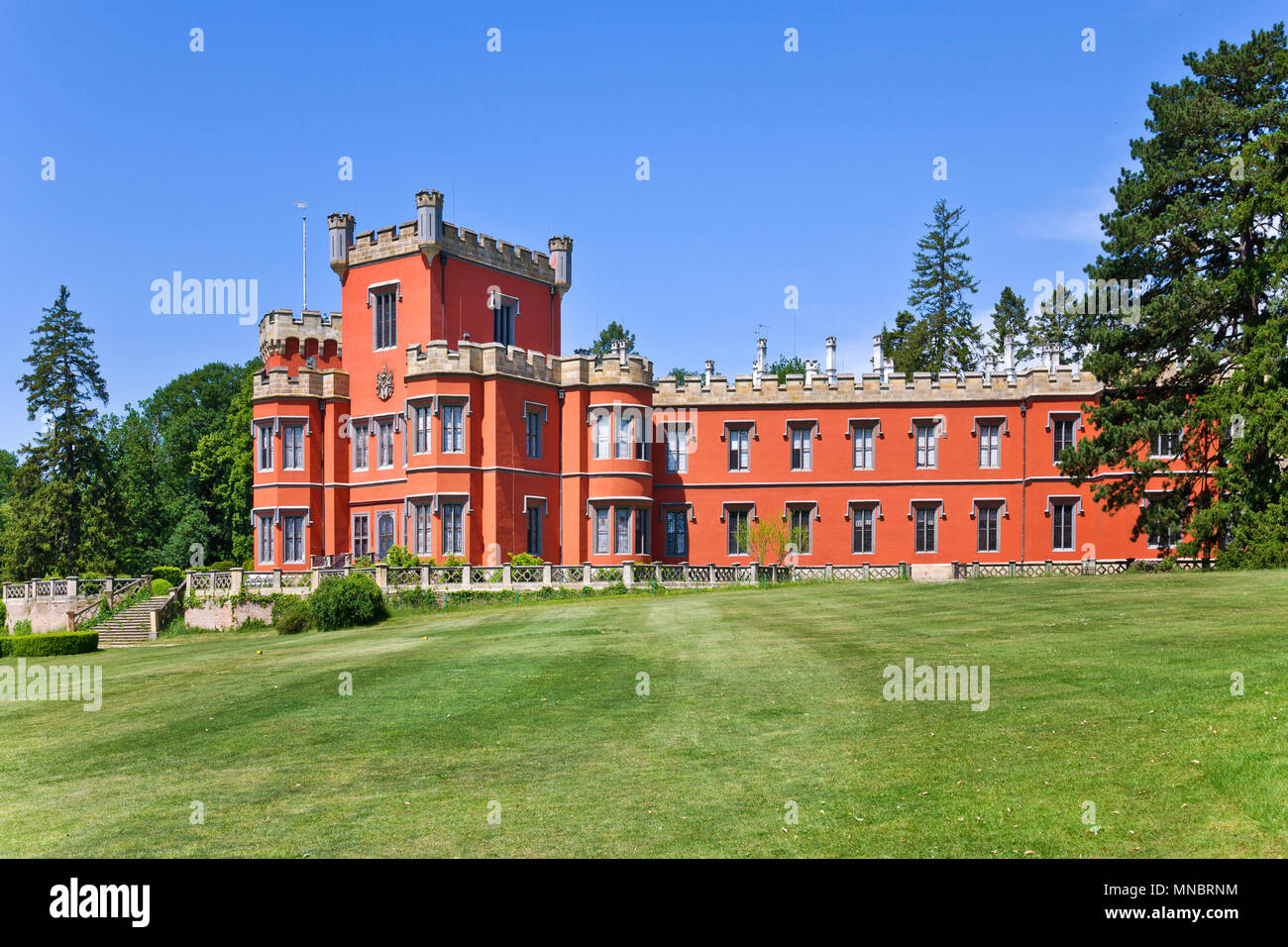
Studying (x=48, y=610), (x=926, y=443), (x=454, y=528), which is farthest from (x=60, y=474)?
(x=926, y=443)

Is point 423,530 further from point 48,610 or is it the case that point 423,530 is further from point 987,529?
point 987,529

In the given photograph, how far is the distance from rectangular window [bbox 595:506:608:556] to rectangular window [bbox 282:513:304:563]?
13.5 metres

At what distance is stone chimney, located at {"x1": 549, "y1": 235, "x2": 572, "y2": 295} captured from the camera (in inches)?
2009

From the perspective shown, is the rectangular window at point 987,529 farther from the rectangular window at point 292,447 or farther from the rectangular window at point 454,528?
the rectangular window at point 292,447

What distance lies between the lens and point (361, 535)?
151ft

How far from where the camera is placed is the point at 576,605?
34688 mm

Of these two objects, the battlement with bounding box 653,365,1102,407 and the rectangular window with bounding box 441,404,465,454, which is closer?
the rectangular window with bounding box 441,404,465,454

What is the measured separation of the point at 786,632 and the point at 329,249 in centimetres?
3332

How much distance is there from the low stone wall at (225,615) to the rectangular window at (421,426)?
8.49 m

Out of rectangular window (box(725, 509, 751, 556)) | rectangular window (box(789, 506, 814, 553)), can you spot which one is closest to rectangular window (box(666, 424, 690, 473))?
rectangular window (box(725, 509, 751, 556))

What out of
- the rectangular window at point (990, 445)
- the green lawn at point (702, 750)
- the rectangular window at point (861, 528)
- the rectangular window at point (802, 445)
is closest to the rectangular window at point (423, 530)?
the rectangular window at point (802, 445)

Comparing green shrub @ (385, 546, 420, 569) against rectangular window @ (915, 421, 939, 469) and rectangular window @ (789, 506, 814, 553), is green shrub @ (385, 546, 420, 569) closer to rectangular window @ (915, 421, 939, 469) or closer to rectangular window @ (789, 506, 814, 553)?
rectangular window @ (789, 506, 814, 553)

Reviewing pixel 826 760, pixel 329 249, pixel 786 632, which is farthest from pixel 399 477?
pixel 826 760
